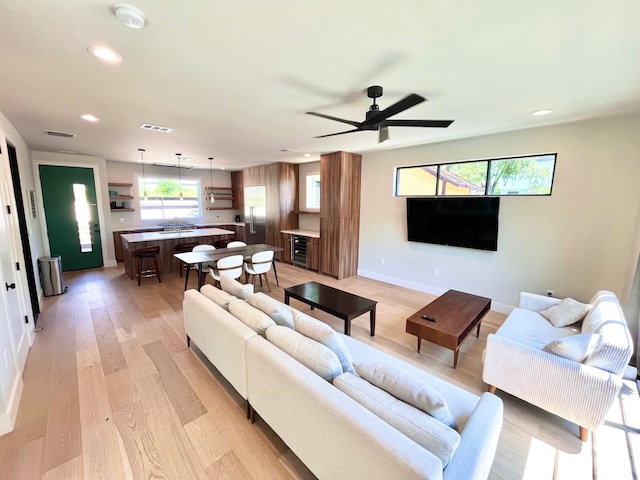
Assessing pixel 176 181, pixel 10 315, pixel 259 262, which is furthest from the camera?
pixel 176 181

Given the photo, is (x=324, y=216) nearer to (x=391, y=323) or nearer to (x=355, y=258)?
(x=355, y=258)

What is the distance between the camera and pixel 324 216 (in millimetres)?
5648

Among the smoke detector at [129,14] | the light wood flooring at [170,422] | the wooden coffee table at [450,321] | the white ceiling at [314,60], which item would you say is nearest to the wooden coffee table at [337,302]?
the light wood flooring at [170,422]

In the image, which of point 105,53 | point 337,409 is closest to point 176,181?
point 105,53

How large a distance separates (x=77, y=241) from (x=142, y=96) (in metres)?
5.26

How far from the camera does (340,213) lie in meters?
5.31

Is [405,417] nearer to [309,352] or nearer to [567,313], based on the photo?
[309,352]

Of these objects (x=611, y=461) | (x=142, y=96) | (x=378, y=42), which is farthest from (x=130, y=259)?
(x=611, y=461)

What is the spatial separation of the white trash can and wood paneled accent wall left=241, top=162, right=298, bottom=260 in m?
4.22

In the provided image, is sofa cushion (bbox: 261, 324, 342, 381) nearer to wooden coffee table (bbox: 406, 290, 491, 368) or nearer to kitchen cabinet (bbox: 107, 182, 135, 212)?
wooden coffee table (bbox: 406, 290, 491, 368)

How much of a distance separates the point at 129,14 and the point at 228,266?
10.1 ft

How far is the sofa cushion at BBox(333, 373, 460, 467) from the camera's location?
41.2 inches

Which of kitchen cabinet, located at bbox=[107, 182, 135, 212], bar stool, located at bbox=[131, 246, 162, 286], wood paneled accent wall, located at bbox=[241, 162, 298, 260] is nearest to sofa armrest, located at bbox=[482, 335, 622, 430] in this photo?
bar stool, located at bbox=[131, 246, 162, 286]

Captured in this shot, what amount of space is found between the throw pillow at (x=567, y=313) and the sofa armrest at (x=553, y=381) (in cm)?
110
